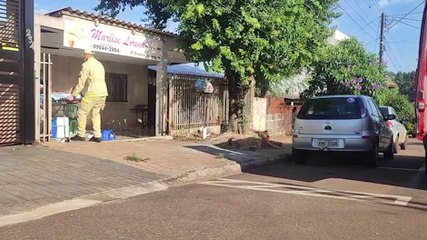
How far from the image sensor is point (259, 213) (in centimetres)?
610

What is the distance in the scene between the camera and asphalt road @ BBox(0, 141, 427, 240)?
5184mm

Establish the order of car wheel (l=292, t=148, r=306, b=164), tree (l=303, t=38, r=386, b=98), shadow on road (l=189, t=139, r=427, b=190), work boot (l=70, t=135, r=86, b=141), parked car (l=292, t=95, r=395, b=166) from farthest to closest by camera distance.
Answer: tree (l=303, t=38, r=386, b=98)
work boot (l=70, t=135, r=86, b=141)
car wheel (l=292, t=148, r=306, b=164)
parked car (l=292, t=95, r=395, b=166)
shadow on road (l=189, t=139, r=427, b=190)

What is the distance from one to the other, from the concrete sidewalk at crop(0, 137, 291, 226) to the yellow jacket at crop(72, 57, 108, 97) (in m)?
1.27

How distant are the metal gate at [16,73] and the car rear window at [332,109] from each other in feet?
19.7

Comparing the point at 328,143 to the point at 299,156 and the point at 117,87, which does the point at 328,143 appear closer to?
the point at 299,156

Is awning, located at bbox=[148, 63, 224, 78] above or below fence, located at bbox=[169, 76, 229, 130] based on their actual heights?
above

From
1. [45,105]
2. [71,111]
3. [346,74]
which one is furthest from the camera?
[346,74]

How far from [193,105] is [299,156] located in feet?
18.1

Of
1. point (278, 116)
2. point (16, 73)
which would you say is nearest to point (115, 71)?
point (278, 116)

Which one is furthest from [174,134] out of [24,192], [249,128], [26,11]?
[24,192]

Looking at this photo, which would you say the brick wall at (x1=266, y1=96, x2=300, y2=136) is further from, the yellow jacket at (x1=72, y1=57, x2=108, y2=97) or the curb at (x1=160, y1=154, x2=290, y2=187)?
the yellow jacket at (x1=72, y1=57, x2=108, y2=97)

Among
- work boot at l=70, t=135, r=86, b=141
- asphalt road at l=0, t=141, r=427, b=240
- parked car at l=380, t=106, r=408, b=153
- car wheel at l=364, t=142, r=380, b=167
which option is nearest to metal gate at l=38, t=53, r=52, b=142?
work boot at l=70, t=135, r=86, b=141

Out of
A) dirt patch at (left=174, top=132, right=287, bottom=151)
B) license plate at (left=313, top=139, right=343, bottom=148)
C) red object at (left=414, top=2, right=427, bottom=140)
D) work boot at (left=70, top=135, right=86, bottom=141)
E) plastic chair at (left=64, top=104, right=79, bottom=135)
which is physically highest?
red object at (left=414, top=2, right=427, bottom=140)

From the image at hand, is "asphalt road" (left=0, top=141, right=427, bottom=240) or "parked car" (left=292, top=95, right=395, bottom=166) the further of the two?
"parked car" (left=292, top=95, right=395, bottom=166)
